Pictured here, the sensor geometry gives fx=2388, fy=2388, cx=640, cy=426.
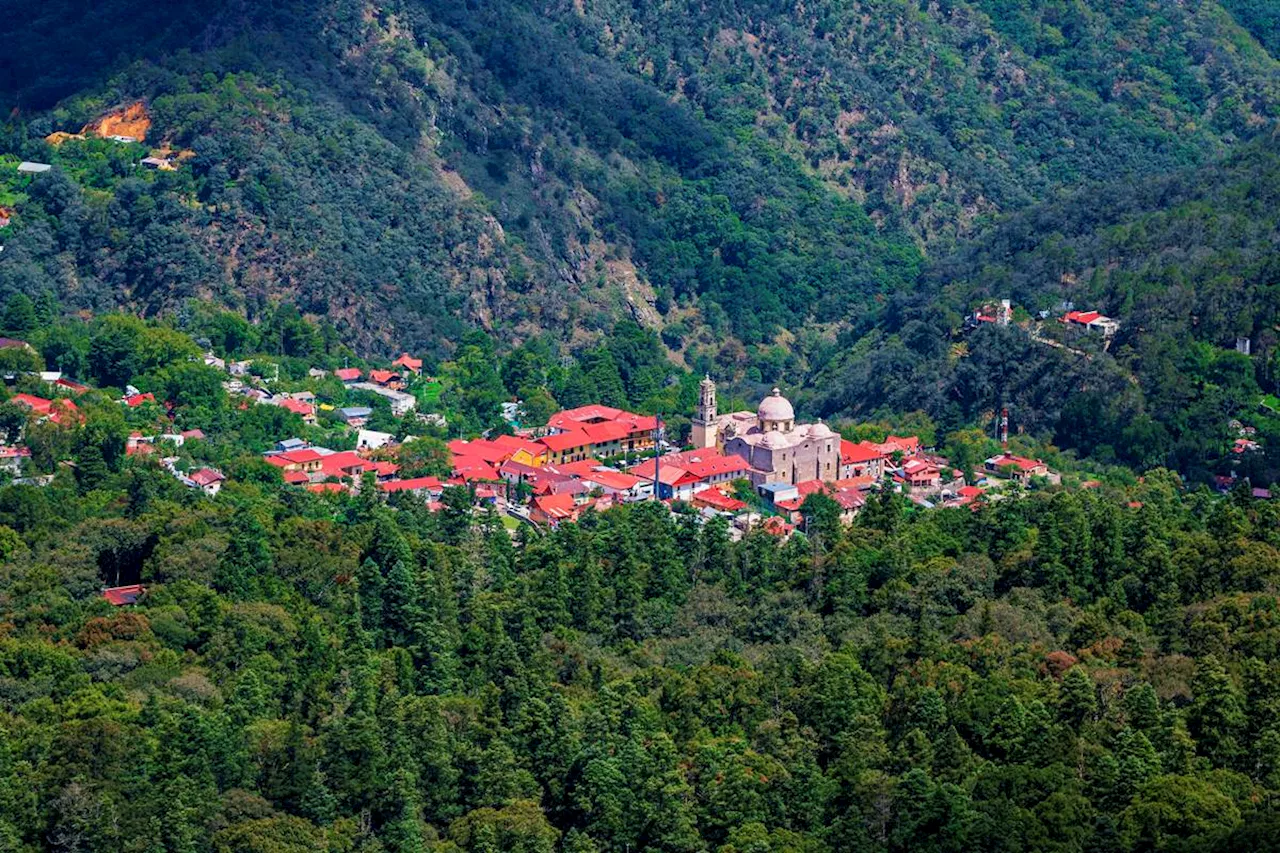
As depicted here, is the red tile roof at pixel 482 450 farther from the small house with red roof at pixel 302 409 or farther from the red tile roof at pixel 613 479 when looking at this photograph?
the small house with red roof at pixel 302 409

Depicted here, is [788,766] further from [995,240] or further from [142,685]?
[995,240]

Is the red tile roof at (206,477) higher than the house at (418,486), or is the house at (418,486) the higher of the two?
the red tile roof at (206,477)

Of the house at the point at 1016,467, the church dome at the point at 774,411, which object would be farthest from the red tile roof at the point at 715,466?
the house at the point at 1016,467

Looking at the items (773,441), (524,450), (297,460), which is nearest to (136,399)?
(297,460)

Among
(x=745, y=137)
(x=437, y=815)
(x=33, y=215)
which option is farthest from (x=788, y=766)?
(x=745, y=137)

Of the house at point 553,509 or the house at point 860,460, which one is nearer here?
the house at point 553,509

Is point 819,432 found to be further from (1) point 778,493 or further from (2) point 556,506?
(2) point 556,506

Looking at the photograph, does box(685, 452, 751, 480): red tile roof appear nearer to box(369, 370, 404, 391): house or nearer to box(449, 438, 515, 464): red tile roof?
box(449, 438, 515, 464): red tile roof
